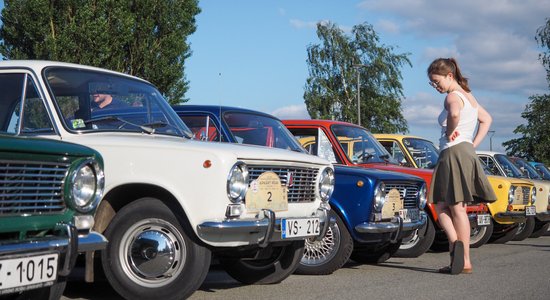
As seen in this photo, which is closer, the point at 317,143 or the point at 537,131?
the point at 317,143

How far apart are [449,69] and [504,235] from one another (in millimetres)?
6267

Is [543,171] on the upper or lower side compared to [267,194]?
upper

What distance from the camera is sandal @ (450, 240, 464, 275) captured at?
310 inches

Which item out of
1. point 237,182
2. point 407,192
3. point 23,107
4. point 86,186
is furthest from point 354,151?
point 86,186

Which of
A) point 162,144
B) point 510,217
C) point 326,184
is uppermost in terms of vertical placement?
point 162,144

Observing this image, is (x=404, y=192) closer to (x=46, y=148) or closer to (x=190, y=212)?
(x=190, y=212)

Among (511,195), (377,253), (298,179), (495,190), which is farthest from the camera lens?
(511,195)

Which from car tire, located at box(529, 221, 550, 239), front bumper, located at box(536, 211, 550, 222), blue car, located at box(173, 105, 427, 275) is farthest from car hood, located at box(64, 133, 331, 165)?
car tire, located at box(529, 221, 550, 239)

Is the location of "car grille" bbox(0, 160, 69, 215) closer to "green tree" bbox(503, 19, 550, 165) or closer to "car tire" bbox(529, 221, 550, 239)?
"car tire" bbox(529, 221, 550, 239)

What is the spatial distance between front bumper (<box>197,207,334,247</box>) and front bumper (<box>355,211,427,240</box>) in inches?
69.6

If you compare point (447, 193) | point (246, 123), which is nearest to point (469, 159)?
point (447, 193)

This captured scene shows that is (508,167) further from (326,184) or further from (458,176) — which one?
(326,184)

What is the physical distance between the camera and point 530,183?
44.4ft

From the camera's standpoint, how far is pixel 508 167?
15.1 metres
